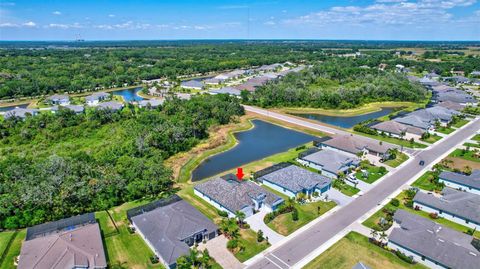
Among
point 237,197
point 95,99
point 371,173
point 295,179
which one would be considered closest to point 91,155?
point 237,197

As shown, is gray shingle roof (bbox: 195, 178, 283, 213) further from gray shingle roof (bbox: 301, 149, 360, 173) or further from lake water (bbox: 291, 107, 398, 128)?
lake water (bbox: 291, 107, 398, 128)

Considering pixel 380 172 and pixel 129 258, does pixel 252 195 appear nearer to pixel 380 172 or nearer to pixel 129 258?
pixel 129 258

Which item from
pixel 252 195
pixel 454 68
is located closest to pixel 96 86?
pixel 252 195

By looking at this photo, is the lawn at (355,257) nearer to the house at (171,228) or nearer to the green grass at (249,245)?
the green grass at (249,245)

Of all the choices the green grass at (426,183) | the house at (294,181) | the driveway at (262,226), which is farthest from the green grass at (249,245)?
the green grass at (426,183)

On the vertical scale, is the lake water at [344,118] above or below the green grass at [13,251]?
above

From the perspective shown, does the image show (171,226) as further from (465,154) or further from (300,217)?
(465,154)

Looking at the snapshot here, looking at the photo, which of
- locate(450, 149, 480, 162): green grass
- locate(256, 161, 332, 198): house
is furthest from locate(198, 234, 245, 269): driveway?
locate(450, 149, 480, 162): green grass
